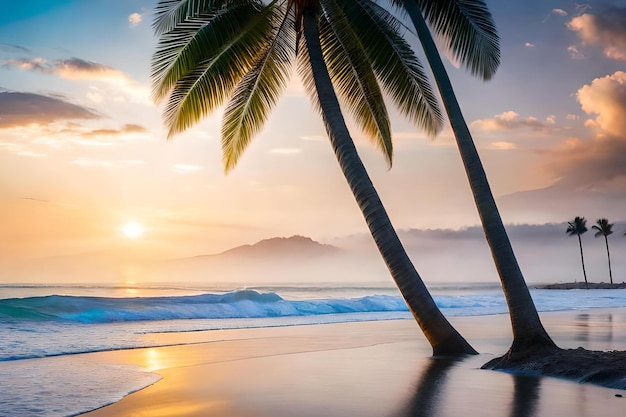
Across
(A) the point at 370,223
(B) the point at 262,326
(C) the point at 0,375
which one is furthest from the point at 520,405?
(B) the point at 262,326

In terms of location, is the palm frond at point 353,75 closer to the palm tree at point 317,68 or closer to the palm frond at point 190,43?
the palm tree at point 317,68

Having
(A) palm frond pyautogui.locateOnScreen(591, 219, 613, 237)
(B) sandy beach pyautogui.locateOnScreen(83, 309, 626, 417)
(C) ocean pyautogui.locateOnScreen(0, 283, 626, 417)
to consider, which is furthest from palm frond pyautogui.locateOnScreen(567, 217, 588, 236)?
(B) sandy beach pyautogui.locateOnScreen(83, 309, 626, 417)

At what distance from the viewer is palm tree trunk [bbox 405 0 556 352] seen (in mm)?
9562

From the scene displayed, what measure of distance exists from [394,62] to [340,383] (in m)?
6.98

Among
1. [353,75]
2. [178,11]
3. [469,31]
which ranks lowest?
[353,75]

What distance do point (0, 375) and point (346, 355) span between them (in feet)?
19.2

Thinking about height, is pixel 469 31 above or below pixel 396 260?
above

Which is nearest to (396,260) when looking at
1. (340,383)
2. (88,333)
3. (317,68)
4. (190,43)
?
(340,383)

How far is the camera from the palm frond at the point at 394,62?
39.9 feet

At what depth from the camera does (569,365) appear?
28.1ft

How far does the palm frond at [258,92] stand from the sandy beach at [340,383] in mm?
4927

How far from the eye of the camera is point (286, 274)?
397 feet

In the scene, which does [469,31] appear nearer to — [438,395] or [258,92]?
[258,92]

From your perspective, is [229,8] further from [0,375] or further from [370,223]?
[0,375]
